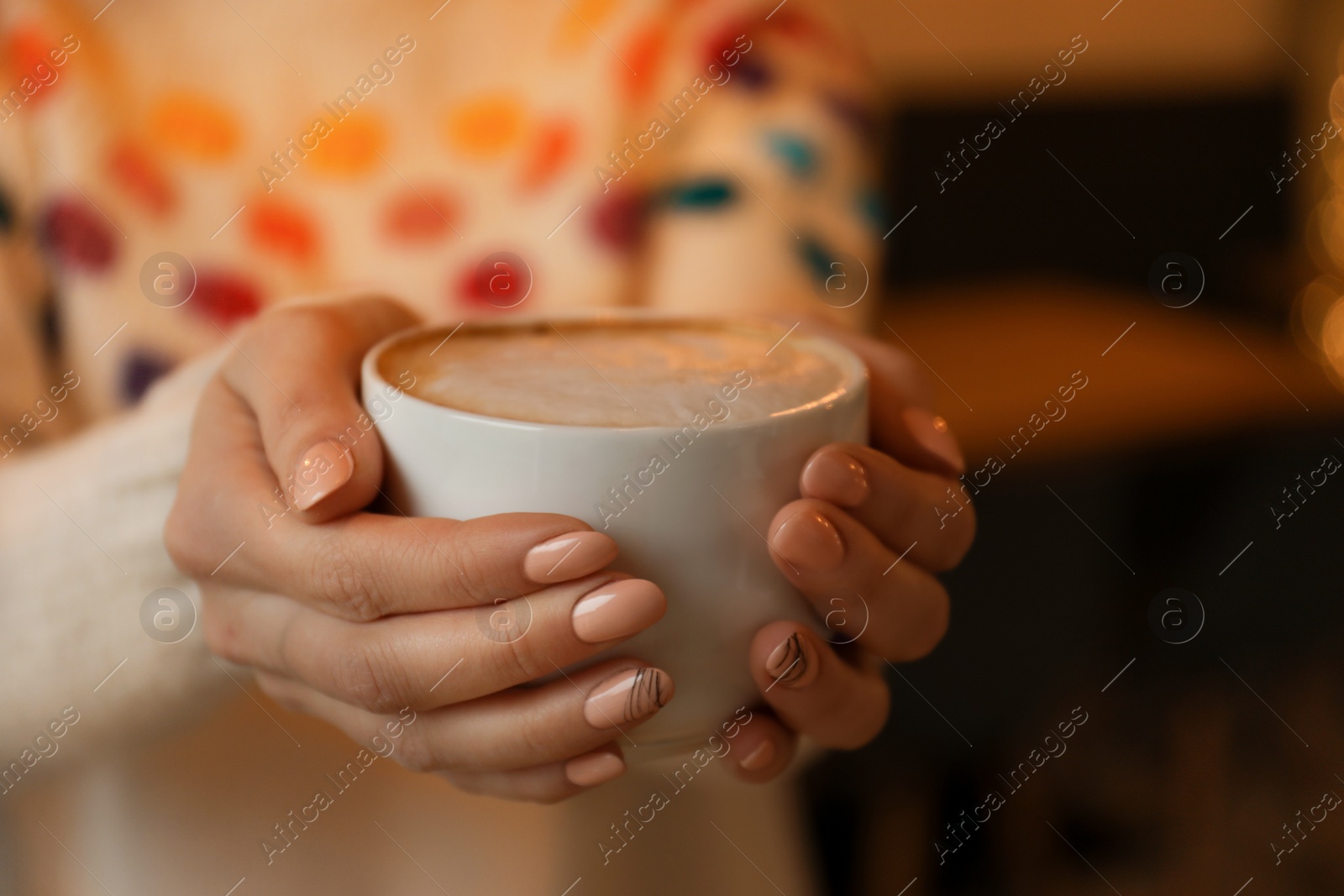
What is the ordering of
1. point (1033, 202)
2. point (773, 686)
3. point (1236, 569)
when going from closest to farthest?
point (773, 686)
point (1236, 569)
point (1033, 202)

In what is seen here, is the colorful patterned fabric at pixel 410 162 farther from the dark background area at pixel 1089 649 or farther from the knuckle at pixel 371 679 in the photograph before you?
the dark background area at pixel 1089 649

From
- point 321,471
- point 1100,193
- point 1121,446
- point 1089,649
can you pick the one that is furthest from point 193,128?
point 1100,193

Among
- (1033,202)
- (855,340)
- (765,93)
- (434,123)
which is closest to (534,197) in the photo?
(434,123)

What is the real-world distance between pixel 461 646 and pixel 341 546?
0.06 meters

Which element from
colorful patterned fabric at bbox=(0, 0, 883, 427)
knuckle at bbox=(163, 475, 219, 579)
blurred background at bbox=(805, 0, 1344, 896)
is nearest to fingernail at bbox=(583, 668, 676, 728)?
knuckle at bbox=(163, 475, 219, 579)

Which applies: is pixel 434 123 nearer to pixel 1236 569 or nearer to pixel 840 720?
pixel 840 720

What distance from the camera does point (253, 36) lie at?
73 cm

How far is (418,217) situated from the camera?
2.49ft

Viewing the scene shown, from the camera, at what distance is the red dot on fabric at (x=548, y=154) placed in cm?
78

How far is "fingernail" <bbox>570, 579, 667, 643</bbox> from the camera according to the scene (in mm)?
344

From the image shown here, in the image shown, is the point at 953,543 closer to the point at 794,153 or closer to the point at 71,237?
the point at 794,153

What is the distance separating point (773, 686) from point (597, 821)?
1.16 ft

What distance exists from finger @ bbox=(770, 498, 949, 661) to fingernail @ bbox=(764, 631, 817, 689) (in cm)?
2

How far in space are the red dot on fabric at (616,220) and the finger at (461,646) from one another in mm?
429
